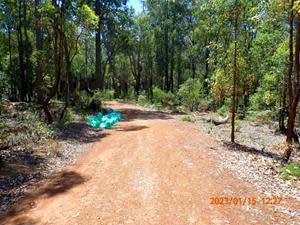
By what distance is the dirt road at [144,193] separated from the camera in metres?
5.64

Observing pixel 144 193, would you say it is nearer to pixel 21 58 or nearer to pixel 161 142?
pixel 161 142

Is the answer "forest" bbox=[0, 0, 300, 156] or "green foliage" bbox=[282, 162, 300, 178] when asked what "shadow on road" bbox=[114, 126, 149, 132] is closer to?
"forest" bbox=[0, 0, 300, 156]

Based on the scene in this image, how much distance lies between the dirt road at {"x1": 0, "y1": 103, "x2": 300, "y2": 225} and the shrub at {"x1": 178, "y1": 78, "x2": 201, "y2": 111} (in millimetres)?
14740

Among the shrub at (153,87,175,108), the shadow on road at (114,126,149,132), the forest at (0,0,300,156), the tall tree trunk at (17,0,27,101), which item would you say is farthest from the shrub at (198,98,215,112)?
the tall tree trunk at (17,0,27,101)

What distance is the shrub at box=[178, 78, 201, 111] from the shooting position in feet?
81.8

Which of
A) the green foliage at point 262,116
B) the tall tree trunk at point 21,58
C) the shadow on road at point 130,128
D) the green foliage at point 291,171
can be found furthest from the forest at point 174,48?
the shadow on road at point 130,128

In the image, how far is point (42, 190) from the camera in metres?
7.19

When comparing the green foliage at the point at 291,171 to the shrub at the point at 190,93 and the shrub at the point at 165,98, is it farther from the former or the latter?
the shrub at the point at 165,98

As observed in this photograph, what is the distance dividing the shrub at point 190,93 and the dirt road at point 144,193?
14740 mm

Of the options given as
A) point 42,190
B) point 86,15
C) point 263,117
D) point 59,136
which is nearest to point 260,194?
point 42,190

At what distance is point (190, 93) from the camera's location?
2522cm

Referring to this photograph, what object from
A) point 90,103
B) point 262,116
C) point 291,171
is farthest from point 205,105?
point 291,171

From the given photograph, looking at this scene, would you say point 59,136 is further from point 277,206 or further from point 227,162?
point 277,206

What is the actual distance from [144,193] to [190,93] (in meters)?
19.2
